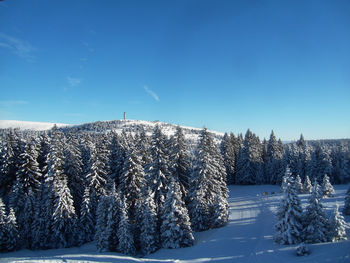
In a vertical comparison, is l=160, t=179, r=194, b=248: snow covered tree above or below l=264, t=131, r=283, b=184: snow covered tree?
below

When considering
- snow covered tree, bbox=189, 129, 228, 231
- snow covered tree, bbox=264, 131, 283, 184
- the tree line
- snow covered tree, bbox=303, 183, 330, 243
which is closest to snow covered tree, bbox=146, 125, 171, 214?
the tree line

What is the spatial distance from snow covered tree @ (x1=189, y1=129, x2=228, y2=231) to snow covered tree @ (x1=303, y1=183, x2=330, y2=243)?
1075 cm

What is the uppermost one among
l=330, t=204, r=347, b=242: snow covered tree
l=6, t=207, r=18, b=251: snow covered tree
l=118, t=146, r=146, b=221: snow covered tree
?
l=118, t=146, r=146, b=221: snow covered tree

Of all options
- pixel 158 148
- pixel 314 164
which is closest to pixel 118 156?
pixel 158 148

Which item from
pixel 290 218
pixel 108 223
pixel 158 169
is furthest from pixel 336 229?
pixel 108 223

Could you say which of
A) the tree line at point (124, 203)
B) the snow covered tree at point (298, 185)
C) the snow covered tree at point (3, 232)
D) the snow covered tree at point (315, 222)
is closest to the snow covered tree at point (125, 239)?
the tree line at point (124, 203)

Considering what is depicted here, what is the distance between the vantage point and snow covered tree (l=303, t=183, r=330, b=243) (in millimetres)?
17391

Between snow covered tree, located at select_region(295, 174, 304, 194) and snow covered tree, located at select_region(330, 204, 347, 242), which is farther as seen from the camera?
snow covered tree, located at select_region(295, 174, 304, 194)

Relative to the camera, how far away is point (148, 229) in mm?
22484

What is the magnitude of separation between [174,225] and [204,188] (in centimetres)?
721

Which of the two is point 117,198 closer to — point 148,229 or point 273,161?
point 148,229

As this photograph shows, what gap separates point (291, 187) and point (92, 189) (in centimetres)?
2665

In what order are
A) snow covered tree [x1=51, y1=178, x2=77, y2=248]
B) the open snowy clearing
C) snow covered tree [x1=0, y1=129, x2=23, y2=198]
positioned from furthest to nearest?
snow covered tree [x1=0, y1=129, x2=23, y2=198]
snow covered tree [x1=51, y1=178, x2=77, y2=248]
the open snowy clearing

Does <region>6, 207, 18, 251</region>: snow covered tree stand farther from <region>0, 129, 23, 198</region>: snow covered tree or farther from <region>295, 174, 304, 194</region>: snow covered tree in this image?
<region>295, 174, 304, 194</region>: snow covered tree
